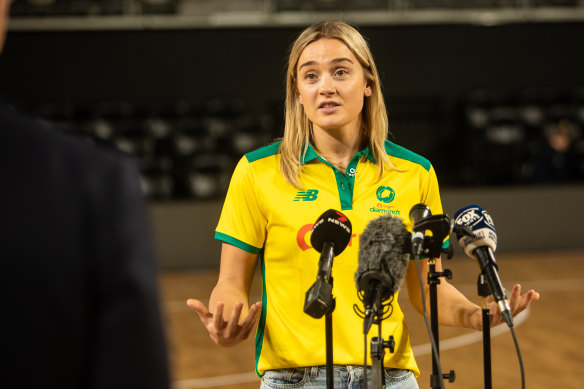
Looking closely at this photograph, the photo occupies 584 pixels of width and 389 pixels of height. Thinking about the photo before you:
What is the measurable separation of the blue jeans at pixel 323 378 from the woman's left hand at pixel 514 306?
0.22m

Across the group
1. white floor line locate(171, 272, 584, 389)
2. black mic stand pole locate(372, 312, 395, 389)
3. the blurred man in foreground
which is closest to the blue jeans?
black mic stand pole locate(372, 312, 395, 389)

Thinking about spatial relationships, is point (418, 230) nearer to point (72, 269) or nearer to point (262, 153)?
point (262, 153)

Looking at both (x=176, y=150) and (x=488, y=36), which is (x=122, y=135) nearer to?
(x=176, y=150)

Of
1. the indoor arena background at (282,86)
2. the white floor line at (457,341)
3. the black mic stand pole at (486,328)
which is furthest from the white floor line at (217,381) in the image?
the indoor arena background at (282,86)

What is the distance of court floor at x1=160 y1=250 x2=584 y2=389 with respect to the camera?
5.39m

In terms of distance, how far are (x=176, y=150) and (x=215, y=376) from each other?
6.73 meters

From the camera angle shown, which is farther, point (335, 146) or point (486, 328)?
point (335, 146)

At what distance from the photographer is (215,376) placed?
556cm

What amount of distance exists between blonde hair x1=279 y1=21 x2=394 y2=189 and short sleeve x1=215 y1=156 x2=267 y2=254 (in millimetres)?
103

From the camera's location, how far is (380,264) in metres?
1.54

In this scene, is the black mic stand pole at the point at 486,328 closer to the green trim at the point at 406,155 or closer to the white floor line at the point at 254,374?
the green trim at the point at 406,155

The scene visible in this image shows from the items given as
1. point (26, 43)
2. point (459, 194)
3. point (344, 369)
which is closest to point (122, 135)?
point (26, 43)

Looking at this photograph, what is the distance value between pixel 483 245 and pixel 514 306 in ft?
0.85

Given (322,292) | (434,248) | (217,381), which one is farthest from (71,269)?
(217,381)
